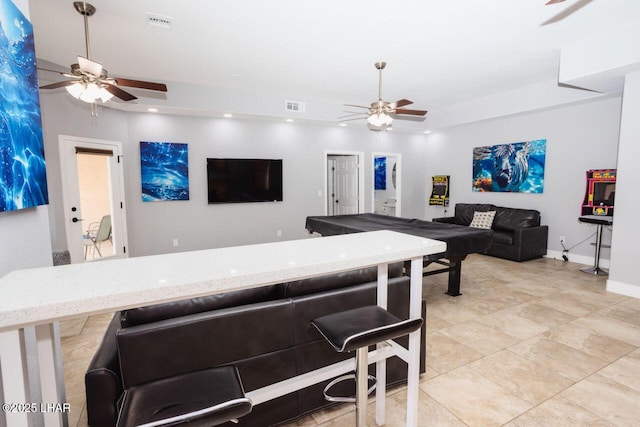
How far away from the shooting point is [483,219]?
608cm

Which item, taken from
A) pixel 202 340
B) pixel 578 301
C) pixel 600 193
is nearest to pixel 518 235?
pixel 600 193

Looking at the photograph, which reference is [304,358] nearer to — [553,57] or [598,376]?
[598,376]

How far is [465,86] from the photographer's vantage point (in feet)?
17.4

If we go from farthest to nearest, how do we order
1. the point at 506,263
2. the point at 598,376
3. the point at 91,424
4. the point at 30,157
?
the point at 506,263, the point at 598,376, the point at 30,157, the point at 91,424

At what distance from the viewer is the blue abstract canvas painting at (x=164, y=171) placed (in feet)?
17.5

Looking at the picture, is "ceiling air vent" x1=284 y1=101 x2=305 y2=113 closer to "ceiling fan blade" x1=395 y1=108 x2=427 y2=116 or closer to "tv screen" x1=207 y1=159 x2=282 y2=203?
"tv screen" x1=207 y1=159 x2=282 y2=203

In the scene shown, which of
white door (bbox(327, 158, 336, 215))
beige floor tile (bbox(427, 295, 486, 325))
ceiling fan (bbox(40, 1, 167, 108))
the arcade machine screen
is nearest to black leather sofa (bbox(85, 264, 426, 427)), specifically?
beige floor tile (bbox(427, 295, 486, 325))

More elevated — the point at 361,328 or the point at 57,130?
the point at 57,130

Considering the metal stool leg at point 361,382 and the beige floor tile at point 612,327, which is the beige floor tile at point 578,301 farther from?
the metal stool leg at point 361,382

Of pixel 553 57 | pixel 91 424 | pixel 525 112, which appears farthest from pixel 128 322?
pixel 525 112

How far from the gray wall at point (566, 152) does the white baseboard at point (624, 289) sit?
4.15 ft

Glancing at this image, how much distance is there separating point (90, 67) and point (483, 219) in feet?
20.5

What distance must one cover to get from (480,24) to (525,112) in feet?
9.86

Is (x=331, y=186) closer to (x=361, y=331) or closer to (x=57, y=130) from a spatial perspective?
(x=57, y=130)
